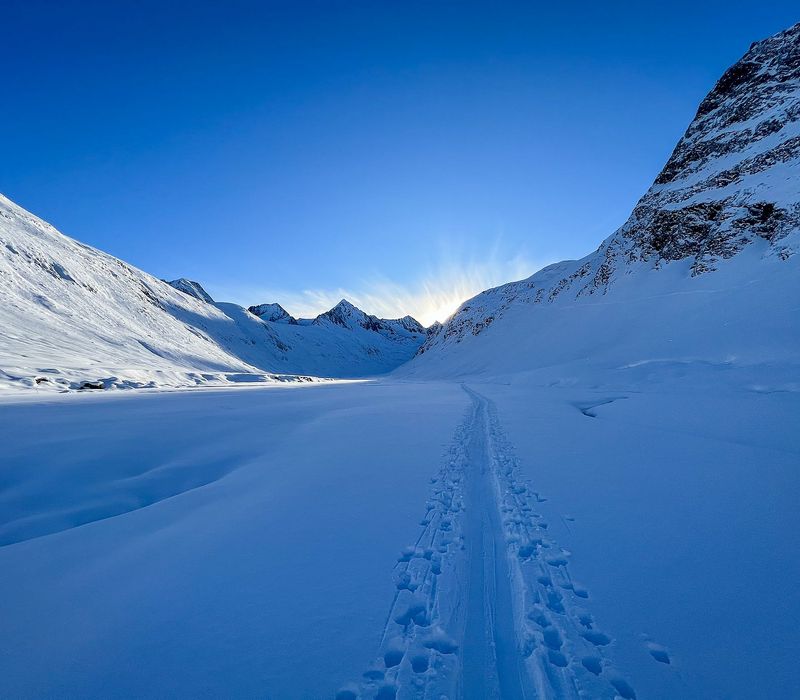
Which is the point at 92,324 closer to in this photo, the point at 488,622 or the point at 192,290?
the point at 488,622

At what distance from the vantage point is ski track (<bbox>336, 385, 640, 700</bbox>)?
2.31m

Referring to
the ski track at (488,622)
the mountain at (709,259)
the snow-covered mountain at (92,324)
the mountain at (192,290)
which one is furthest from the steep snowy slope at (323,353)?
the ski track at (488,622)

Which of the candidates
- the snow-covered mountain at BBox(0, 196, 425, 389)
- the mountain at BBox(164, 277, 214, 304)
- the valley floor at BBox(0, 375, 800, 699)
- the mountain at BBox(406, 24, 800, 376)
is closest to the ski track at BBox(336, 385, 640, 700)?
the valley floor at BBox(0, 375, 800, 699)

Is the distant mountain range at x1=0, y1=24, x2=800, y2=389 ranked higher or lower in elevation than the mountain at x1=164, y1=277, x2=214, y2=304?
lower

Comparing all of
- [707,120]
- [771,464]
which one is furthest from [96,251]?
[707,120]

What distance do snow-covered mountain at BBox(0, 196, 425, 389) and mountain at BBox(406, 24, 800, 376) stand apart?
122 ft

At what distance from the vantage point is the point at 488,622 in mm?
2881

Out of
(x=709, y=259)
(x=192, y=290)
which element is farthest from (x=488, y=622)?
(x=192, y=290)

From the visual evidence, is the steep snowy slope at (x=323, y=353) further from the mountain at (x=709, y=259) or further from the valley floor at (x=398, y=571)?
the valley floor at (x=398, y=571)

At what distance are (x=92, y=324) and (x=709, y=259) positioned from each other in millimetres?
70861

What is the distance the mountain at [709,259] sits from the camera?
21.5m

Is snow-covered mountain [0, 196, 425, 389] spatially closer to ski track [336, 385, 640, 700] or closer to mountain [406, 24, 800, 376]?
ski track [336, 385, 640, 700]

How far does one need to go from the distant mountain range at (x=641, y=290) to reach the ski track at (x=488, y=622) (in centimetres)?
1866

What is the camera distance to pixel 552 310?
2157 inches
